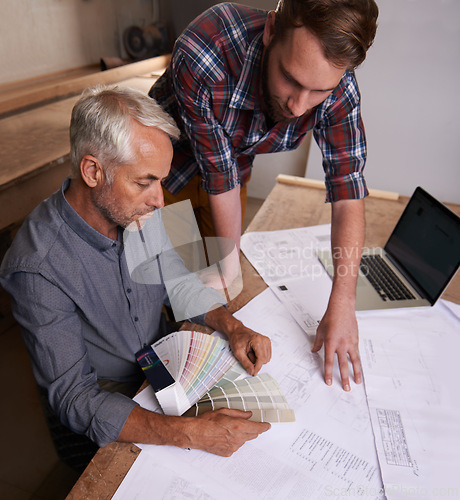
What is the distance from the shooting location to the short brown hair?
78 cm

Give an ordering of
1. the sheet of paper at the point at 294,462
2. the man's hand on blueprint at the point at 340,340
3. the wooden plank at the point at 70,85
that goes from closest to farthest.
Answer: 1. the sheet of paper at the point at 294,462
2. the man's hand on blueprint at the point at 340,340
3. the wooden plank at the point at 70,85

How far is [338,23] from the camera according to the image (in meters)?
0.78

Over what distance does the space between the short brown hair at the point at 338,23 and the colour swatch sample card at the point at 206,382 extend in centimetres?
71

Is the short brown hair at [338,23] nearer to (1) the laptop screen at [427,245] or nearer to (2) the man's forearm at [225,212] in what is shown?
(2) the man's forearm at [225,212]

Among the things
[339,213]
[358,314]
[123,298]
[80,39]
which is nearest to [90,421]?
[123,298]

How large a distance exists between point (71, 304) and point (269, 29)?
2.70ft


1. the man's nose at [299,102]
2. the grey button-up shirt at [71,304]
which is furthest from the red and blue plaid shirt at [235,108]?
the grey button-up shirt at [71,304]

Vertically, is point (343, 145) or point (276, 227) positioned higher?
point (343, 145)

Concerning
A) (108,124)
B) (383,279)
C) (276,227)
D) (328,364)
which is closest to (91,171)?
(108,124)

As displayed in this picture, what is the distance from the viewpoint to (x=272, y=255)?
1335mm

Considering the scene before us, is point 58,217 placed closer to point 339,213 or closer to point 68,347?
point 68,347

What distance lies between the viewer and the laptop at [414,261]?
1128 millimetres

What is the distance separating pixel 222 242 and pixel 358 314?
0.47 metres

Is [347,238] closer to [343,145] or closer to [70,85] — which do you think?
[343,145]
